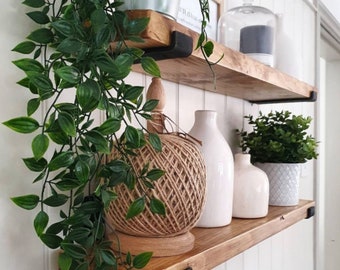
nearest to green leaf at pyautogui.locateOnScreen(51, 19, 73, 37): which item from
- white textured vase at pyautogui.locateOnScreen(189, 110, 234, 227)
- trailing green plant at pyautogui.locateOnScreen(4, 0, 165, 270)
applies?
trailing green plant at pyautogui.locateOnScreen(4, 0, 165, 270)

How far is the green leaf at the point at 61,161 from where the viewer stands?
0.42 m

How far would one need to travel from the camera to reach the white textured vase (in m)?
0.73

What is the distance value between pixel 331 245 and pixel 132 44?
92.0 inches

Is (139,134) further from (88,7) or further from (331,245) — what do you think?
(331,245)

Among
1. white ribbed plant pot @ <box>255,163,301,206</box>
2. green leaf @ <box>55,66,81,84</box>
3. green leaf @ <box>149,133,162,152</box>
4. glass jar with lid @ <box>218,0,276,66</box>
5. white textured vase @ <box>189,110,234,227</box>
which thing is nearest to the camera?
green leaf @ <box>55,66,81,84</box>

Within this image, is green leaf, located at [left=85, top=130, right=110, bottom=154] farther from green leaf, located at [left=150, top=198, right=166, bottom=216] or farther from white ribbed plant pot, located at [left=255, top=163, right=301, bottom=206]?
white ribbed plant pot, located at [left=255, top=163, right=301, bottom=206]

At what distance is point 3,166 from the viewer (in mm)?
497

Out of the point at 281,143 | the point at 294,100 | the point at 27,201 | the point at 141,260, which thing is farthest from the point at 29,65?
the point at 294,100

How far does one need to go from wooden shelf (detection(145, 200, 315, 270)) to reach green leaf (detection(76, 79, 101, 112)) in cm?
24

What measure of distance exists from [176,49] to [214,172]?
0.98 ft

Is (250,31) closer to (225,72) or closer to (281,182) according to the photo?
(225,72)

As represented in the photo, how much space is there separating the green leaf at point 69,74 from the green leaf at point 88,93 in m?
0.01

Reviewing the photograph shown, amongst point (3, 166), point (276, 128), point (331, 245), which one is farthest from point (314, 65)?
point (3, 166)

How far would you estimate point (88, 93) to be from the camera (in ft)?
1.29
